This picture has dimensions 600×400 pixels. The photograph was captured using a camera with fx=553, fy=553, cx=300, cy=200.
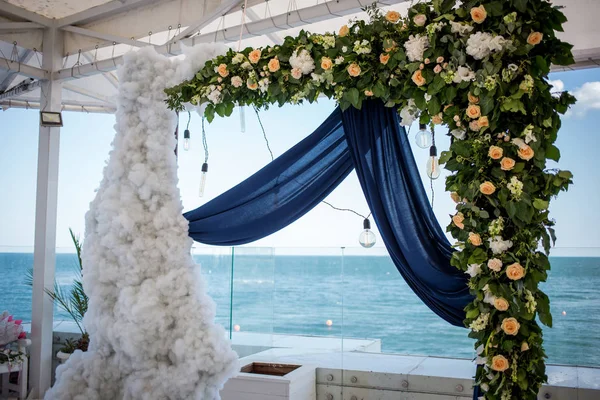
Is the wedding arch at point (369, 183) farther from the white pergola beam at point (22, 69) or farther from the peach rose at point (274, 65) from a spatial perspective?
the white pergola beam at point (22, 69)

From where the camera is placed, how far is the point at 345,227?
1193 inches

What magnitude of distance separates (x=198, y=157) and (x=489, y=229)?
24.3m

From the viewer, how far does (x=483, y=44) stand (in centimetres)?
237

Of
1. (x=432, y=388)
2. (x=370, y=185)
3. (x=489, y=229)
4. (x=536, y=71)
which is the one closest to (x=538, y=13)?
(x=536, y=71)

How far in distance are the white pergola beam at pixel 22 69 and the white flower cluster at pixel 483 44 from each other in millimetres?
4018

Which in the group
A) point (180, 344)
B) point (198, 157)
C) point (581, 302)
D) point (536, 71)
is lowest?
point (180, 344)

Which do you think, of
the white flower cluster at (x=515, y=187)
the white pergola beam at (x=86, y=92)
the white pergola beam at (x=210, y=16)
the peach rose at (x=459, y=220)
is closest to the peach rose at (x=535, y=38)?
the white flower cluster at (x=515, y=187)

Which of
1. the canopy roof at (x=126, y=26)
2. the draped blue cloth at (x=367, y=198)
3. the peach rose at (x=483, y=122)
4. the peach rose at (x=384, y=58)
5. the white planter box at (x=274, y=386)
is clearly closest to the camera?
the peach rose at (x=483, y=122)

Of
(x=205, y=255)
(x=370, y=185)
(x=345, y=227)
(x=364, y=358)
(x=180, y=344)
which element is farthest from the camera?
(x=345, y=227)

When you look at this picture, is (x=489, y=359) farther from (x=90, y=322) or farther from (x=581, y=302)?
(x=90, y=322)

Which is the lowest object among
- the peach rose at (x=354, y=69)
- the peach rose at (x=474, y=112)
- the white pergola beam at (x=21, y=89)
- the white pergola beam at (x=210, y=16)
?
the peach rose at (x=474, y=112)

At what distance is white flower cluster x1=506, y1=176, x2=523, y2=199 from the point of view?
2.31 metres

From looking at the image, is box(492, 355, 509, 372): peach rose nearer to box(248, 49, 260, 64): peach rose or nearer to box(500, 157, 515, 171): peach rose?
box(500, 157, 515, 171): peach rose

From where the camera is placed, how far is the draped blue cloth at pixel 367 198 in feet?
9.03
